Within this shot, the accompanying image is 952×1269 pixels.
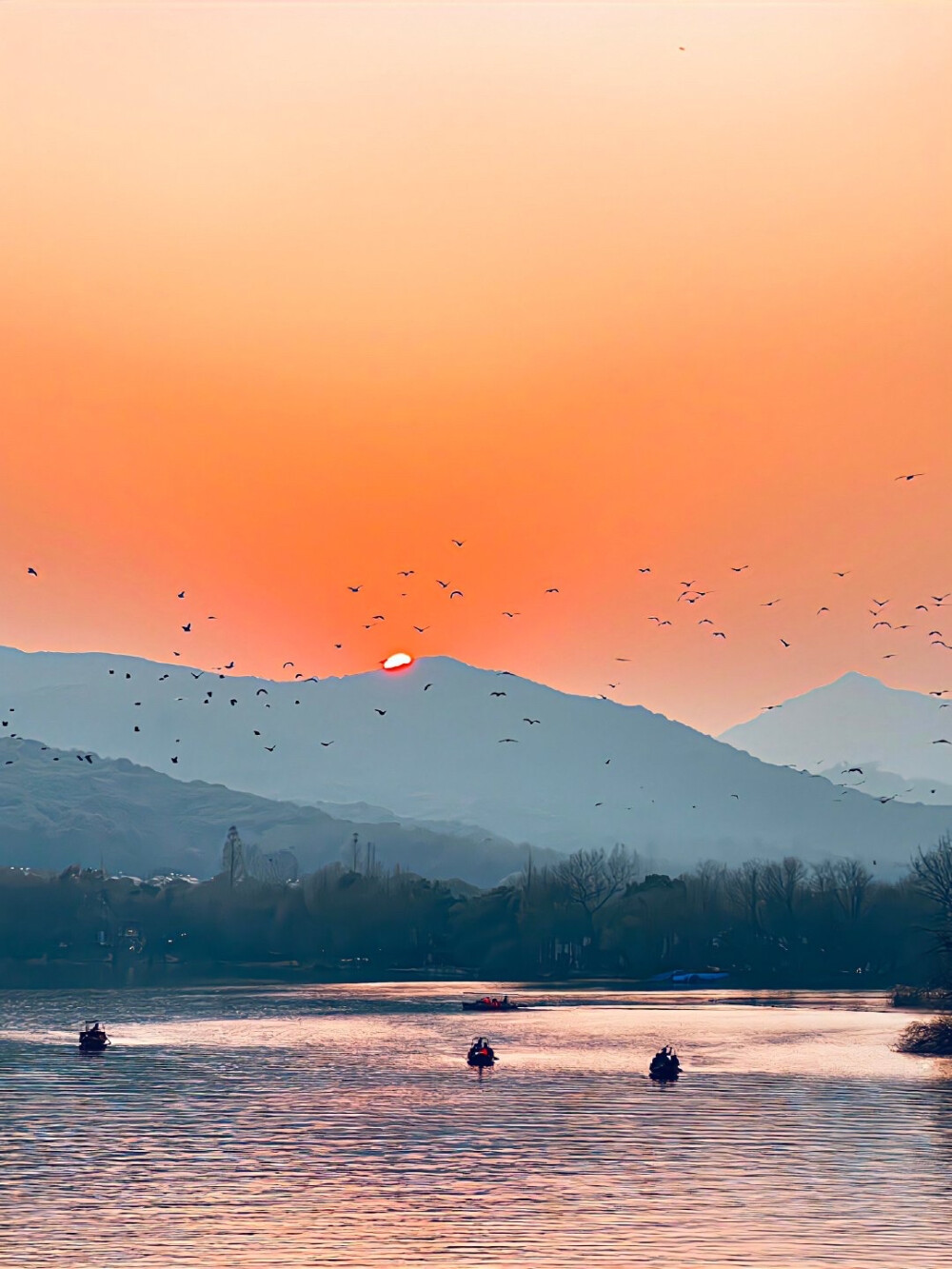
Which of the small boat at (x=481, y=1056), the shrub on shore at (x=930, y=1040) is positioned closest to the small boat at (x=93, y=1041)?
the small boat at (x=481, y=1056)

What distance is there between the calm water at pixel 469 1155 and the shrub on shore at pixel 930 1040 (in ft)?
12.7

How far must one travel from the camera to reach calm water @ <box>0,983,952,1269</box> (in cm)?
6862

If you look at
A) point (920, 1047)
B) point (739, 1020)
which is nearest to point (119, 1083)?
point (920, 1047)

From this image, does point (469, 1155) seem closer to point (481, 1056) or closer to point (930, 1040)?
point (481, 1056)

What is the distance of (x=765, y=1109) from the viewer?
4318 inches

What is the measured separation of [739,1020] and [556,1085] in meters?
69.2

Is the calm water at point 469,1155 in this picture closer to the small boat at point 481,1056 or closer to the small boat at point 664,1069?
the small boat at point 664,1069

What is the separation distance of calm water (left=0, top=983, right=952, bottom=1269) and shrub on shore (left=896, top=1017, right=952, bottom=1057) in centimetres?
386

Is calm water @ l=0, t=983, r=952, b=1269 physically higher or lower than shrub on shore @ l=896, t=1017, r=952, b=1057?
lower

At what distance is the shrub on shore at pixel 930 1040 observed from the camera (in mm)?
148750

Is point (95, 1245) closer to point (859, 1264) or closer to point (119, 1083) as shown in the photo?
point (859, 1264)

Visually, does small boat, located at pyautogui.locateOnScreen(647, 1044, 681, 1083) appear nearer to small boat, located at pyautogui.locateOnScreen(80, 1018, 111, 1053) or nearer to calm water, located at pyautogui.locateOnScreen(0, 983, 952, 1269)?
calm water, located at pyautogui.locateOnScreen(0, 983, 952, 1269)

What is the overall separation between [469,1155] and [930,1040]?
72.2m

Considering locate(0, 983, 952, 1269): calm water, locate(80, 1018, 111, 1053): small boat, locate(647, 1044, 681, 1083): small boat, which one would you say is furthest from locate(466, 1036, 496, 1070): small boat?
locate(80, 1018, 111, 1053): small boat
